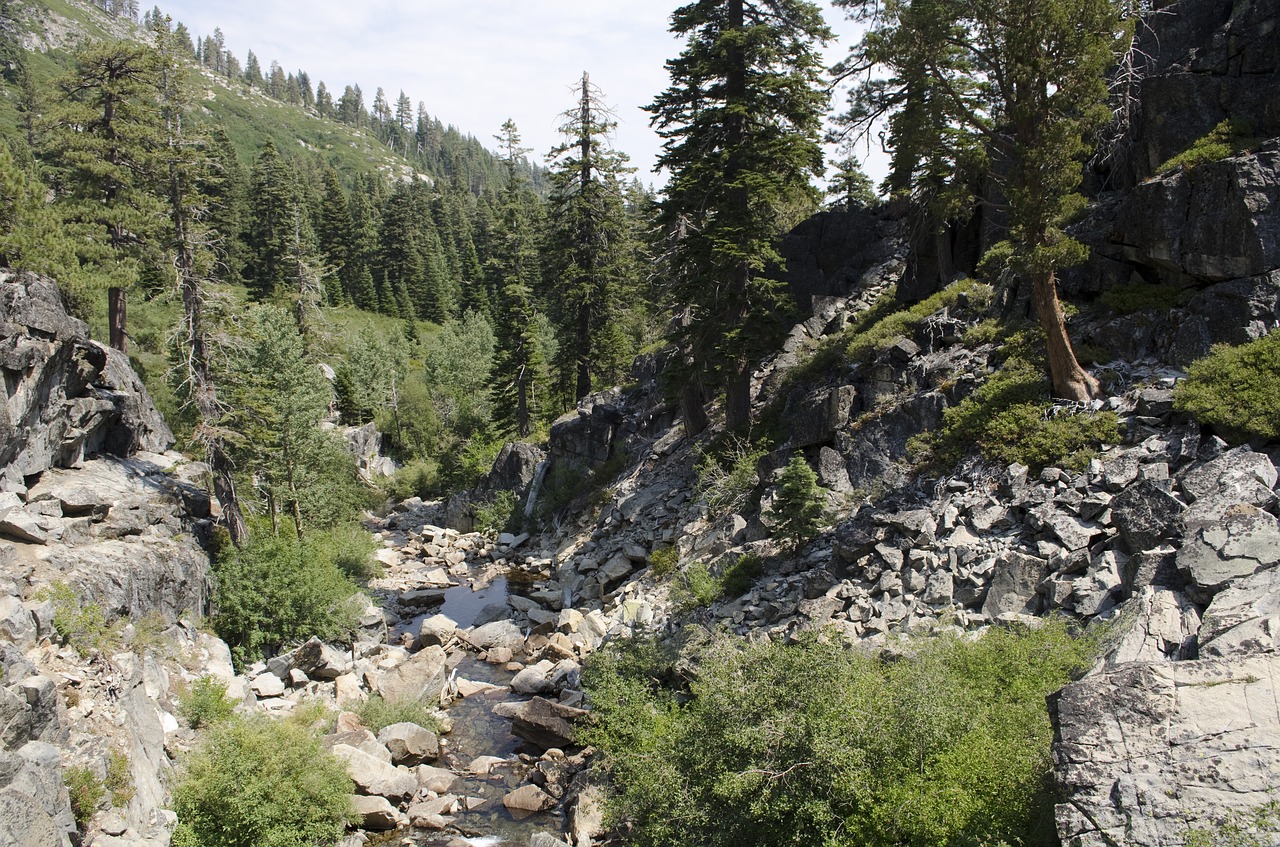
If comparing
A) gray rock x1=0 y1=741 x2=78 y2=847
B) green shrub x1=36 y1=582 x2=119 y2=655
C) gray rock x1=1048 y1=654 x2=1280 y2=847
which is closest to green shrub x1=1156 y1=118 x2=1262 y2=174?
gray rock x1=1048 y1=654 x2=1280 y2=847

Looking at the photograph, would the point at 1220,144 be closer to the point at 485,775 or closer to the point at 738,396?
the point at 738,396

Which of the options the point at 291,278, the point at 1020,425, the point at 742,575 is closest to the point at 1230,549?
the point at 1020,425

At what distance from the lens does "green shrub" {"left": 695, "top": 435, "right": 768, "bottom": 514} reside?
19.8 m

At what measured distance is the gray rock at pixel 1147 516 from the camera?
378 inches

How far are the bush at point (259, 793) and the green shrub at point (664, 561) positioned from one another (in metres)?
9.86

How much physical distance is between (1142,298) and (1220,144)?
285 cm

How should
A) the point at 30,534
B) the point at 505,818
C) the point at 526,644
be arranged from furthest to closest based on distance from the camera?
the point at 526,644
the point at 30,534
the point at 505,818

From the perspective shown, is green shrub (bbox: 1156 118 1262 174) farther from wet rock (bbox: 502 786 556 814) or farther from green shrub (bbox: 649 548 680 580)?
wet rock (bbox: 502 786 556 814)

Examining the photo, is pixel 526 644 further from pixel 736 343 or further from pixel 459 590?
pixel 736 343

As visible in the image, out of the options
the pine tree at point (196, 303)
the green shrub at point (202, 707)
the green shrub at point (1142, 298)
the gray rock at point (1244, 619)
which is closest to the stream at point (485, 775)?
the green shrub at point (202, 707)

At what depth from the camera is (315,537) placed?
2527 cm

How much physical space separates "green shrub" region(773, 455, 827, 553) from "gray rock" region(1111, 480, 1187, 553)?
5.58 meters

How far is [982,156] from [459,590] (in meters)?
22.9

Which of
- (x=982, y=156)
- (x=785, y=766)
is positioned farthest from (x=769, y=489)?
(x=785, y=766)
